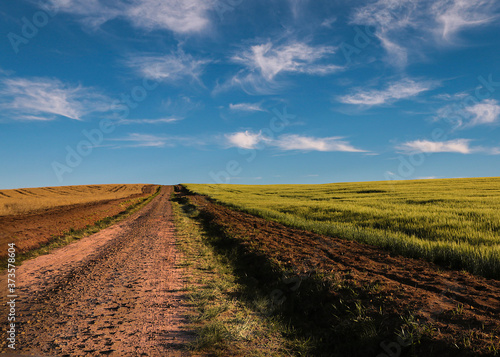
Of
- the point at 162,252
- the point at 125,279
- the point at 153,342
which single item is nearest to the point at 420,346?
the point at 153,342

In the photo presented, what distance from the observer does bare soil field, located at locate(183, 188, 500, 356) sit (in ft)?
12.4

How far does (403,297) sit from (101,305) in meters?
5.88

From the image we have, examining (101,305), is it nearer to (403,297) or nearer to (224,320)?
(224,320)

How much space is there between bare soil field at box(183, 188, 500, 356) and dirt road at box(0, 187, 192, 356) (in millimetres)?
2563

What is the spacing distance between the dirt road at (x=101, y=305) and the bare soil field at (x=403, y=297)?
8.41 ft

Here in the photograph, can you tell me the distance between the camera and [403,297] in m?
4.95

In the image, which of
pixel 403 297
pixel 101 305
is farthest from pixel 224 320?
pixel 403 297

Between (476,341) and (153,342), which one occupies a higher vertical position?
(476,341)

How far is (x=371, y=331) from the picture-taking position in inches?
169

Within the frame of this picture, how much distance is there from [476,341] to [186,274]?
6214 mm

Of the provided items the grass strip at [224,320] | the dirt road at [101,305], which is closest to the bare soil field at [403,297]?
the grass strip at [224,320]

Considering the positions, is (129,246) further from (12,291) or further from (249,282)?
(249,282)

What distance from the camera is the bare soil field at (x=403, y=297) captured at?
149 inches

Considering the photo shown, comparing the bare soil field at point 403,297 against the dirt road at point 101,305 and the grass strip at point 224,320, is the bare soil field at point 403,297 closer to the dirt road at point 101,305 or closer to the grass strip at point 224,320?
the grass strip at point 224,320
